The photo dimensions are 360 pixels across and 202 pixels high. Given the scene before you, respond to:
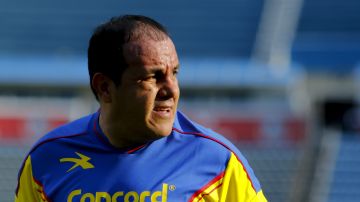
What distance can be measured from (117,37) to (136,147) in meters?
0.35

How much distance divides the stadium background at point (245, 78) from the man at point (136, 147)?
7.33m

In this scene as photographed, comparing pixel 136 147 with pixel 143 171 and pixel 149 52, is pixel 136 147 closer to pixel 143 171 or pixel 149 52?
pixel 143 171

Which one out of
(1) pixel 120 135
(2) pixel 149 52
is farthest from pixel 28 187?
(2) pixel 149 52

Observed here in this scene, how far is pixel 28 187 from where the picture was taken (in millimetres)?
2768

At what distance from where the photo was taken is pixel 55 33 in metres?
12.4

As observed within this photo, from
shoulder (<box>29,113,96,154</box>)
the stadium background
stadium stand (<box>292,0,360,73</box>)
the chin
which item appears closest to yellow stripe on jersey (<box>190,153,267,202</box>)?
the chin

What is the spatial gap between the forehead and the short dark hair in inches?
0.6

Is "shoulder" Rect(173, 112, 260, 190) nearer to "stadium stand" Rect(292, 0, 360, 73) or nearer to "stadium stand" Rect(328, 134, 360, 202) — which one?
"stadium stand" Rect(328, 134, 360, 202)

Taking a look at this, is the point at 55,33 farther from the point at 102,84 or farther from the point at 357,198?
the point at 102,84

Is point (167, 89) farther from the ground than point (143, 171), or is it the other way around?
point (167, 89)

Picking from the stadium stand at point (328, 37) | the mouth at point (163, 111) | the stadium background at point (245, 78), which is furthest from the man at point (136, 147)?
the stadium stand at point (328, 37)

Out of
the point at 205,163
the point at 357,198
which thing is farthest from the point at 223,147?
the point at 357,198

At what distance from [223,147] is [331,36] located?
379 inches

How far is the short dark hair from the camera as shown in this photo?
2555 mm
